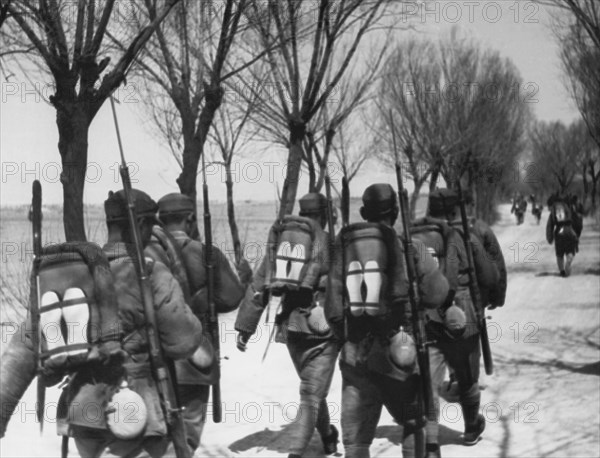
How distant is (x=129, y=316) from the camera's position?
3938mm

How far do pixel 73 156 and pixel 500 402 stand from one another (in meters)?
4.34

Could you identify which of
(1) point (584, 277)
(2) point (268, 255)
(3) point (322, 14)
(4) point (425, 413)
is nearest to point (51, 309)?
(4) point (425, 413)

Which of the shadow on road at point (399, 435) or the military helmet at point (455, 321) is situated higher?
the military helmet at point (455, 321)

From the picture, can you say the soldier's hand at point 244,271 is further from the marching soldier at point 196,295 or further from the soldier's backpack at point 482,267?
the soldier's backpack at point 482,267

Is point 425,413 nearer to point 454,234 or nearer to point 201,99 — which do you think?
point 454,234

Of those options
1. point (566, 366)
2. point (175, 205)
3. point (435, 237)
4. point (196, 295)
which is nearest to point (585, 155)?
point (566, 366)

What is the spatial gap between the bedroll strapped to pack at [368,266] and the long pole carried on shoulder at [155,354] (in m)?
1.09

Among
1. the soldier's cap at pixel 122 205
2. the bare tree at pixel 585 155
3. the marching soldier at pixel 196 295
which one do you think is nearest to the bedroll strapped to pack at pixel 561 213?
the marching soldier at pixel 196 295

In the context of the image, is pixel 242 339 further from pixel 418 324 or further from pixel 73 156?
pixel 73 156

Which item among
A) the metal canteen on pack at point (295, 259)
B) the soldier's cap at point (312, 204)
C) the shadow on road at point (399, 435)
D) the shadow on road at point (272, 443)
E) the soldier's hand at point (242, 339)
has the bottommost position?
the shadow on road at point (272, 443)

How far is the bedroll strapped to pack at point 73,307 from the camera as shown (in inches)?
143

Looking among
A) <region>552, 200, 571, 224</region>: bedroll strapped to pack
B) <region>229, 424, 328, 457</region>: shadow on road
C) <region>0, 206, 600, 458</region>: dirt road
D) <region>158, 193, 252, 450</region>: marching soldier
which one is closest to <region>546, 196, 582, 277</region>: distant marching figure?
<region>552, 200, 571, 224</region>: bedroll strapped to pack

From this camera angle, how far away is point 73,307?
12.0 ft

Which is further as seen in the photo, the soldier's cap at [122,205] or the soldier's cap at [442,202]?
the soldier's cap at [442,202]
